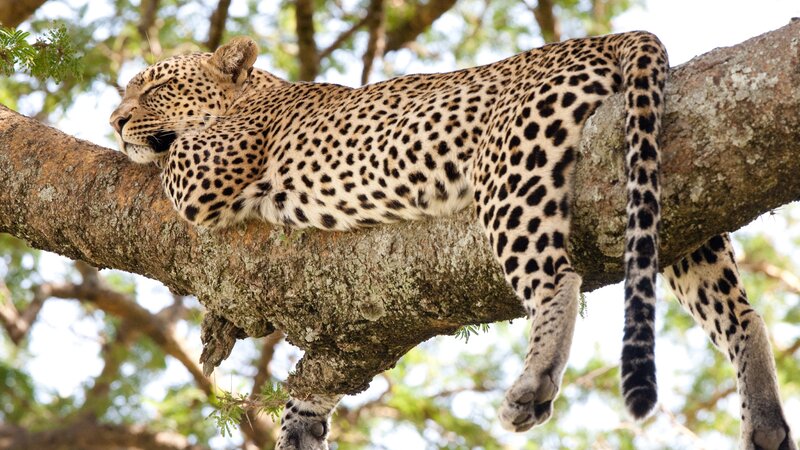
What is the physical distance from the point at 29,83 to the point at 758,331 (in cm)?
1098

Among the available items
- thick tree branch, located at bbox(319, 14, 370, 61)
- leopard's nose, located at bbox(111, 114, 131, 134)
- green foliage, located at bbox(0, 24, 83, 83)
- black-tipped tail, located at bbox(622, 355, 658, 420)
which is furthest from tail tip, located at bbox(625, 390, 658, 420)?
thick tree branch, located at bbox(319, 14, 370, 61)

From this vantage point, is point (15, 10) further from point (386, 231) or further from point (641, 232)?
point (641, 232)

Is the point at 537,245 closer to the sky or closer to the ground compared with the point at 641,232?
closer to the sky

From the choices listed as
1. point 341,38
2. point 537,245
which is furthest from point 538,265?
point 341,38

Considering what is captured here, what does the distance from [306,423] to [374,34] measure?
6.37 m

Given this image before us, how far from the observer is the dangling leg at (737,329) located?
5117mm

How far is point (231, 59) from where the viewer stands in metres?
8.09

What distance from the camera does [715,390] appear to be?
15211 millimetres

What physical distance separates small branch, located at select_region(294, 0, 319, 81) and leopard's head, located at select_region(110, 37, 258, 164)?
12.8ft

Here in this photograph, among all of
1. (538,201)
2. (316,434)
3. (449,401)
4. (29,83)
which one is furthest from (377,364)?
(29,83)

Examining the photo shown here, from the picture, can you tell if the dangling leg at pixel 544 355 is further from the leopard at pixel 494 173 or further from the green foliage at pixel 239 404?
the green foliage at pixel 239 404

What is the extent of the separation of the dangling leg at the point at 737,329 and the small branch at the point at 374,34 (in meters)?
7.10

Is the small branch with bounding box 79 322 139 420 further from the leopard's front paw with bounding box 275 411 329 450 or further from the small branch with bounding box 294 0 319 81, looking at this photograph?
the leopard's front paw with bounding box 275 411 329 450

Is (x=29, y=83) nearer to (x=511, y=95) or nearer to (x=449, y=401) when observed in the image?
(x=449, y=401)
